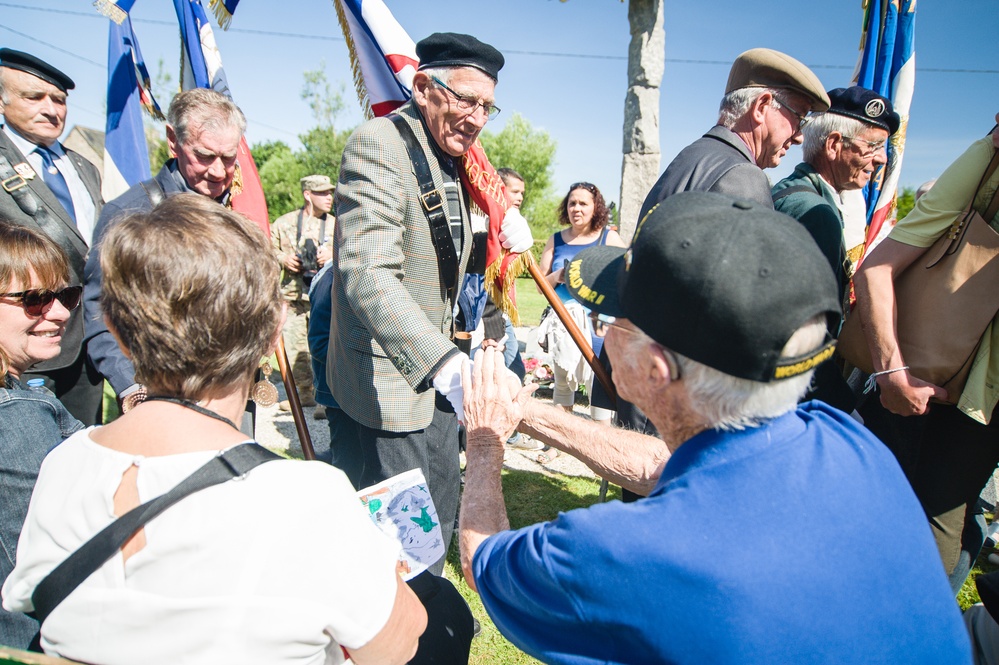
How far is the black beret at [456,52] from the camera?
2240 millimetres

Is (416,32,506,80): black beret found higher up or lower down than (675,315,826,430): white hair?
higher up

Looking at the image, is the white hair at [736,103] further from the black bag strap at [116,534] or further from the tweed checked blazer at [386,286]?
the black bag strap at [116,534]

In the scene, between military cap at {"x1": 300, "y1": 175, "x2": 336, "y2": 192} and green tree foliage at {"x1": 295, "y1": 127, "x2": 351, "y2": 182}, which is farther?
green tree foliage at {"x1": 295, "y1": 127, "x2": 351, "y2": 182}

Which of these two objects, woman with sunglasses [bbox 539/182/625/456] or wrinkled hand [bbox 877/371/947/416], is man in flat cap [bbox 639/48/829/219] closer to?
wrinkled hand [bbox 877/371/947/416]

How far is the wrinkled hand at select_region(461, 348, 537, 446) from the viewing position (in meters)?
1.59

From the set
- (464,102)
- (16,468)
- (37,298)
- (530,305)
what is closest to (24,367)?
(37,298)

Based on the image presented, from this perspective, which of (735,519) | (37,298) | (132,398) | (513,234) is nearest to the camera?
(735,519)

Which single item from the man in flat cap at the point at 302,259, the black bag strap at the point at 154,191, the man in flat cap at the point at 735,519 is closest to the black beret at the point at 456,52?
the black bag strap at the point at 154,191

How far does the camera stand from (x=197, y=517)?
930mm

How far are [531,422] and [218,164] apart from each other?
2.10 meters

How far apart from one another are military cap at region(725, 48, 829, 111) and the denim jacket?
281cm

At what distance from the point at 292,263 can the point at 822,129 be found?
5422 millimetres

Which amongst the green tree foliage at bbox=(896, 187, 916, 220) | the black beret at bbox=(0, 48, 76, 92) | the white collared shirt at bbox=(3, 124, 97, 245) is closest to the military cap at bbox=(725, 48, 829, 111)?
the white collared shirt at bbox=(3, 124, 97, 245)

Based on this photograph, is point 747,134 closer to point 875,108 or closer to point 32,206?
point 875,108
